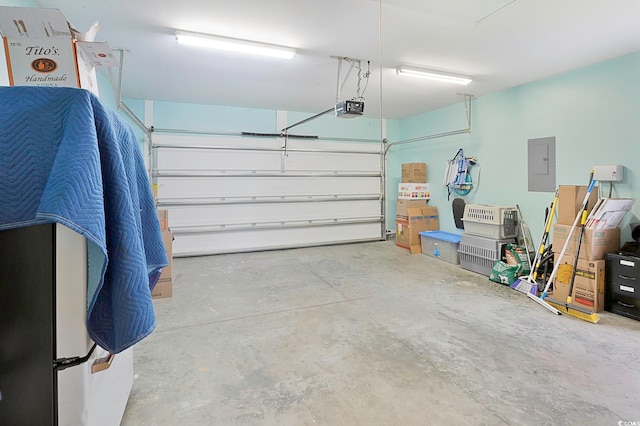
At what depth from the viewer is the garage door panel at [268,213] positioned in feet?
19.6

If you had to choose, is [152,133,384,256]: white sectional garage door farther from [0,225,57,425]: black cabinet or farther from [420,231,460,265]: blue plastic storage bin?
[0,225,57,425]: black cabinet

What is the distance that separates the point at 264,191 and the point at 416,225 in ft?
10.5

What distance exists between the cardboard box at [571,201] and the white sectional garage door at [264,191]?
3.96 meters

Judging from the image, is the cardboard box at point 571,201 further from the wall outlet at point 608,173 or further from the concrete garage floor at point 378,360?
the concrete garage floor at point 378,360

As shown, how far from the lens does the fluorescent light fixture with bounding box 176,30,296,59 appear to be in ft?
10.0

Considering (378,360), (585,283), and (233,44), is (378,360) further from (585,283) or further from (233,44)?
(233,44)

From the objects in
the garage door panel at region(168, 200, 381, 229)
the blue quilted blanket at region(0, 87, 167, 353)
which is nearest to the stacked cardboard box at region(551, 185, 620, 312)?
the garage door panel at region(168, 200, 381, 229)

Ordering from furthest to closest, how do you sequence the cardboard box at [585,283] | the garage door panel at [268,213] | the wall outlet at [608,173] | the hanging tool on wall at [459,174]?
the garage door panel at [268,213] → the hanging tool on wall at [459,174] → the wall outlet at [608,173] → the cardboard box at [585,283]

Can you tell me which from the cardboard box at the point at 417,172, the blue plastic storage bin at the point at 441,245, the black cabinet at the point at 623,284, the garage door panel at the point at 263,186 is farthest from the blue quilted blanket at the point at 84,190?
the cardboard box at the point at 417,172

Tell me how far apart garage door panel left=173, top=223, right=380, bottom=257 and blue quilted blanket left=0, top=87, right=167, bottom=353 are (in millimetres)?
5516

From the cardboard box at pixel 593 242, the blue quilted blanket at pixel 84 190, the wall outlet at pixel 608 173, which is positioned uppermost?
the wall outlet at pixel 608 173

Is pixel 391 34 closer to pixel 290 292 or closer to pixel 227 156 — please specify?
pixel 290 292

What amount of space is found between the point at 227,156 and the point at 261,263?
2.28m

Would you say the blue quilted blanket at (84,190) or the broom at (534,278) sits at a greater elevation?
the blue quilted blanket at (84,190)
